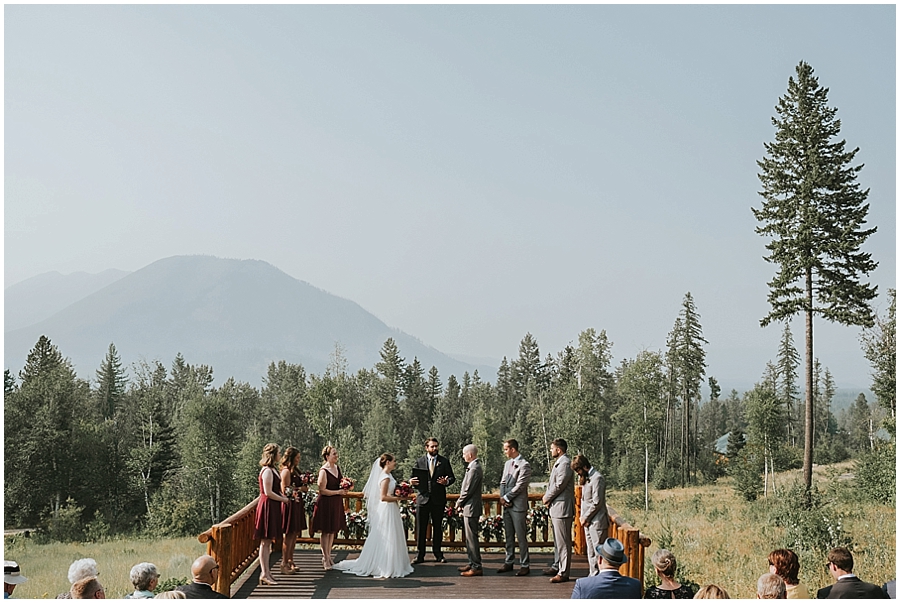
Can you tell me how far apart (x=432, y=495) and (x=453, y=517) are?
2.82ft

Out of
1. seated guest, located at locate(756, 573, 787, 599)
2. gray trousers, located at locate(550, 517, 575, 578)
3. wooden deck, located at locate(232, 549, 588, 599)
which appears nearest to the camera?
seated guest, located at locate(756, 573, 787, 599)

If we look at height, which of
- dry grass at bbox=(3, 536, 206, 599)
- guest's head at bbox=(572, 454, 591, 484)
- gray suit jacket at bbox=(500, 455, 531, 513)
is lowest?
dry grass at bbox=(3, 536, 206, 599)

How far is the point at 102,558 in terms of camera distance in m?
31.8

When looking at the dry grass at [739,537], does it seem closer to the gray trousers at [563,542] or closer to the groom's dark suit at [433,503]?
the gray trousers at [563,542]

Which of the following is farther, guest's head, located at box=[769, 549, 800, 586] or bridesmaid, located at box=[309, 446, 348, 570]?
bridesmaid, located at box=[309, 446, 348, 570]

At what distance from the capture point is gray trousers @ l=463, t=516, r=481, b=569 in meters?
9.70

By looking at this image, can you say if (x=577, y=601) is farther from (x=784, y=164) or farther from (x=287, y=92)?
(x=287, y=92)

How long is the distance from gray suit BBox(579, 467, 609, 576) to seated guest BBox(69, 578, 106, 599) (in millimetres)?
5162

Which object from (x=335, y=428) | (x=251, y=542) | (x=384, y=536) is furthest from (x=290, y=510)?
(x=335, y=428)

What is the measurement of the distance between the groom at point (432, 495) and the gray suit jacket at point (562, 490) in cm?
146

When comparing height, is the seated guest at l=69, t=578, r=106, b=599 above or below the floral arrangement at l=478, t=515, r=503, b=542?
above

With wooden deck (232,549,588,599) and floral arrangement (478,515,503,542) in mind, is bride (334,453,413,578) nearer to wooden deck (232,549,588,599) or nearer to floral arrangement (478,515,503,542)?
wooden deck (232,549,588,599)

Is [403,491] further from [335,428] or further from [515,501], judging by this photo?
[335,428]

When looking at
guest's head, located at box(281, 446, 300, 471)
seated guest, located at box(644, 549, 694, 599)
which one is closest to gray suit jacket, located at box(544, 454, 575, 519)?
seated guest, located at box(644, 549, 694, 599)
